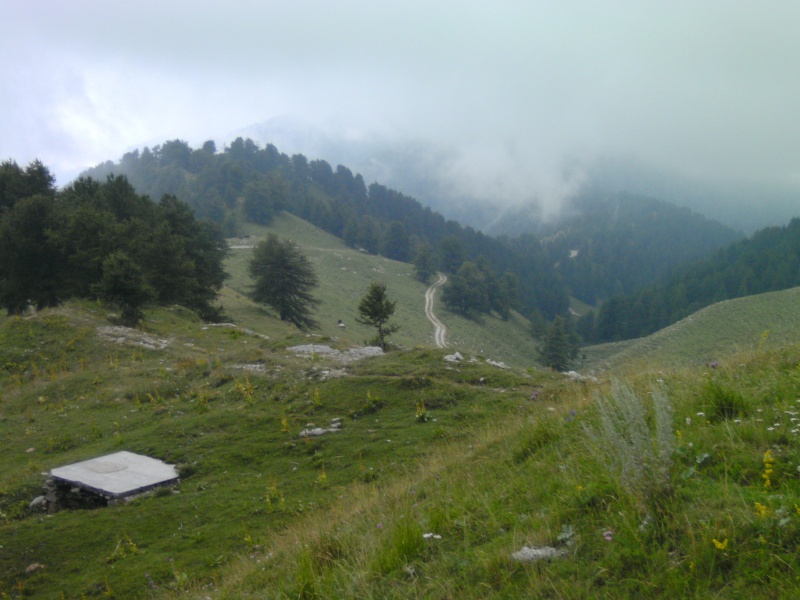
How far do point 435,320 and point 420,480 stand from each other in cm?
8213

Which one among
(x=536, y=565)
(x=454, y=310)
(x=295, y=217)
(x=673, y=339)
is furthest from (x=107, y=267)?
(x=295, y=217)

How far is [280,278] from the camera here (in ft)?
162

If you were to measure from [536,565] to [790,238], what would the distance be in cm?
16153

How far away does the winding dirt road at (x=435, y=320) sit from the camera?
244ft

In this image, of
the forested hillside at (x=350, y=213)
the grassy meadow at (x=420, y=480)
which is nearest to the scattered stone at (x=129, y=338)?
the grassy meadow at (x=420, y=480)

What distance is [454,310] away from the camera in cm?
10150

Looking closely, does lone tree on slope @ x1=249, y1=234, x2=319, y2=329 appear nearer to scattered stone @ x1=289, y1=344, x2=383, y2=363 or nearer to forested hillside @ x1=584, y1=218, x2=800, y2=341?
scattered stone @ x1=289, y1=344, x2=383, y2=363

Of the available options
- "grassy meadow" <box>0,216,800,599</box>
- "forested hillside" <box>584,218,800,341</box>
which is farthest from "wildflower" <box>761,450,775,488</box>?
"forested hillside" <box>584,218,800,341</box>

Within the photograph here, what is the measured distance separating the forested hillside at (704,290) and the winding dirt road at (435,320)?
145 ft

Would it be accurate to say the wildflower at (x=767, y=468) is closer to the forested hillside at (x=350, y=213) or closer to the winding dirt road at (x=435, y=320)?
the winding dirt road at (x=435, y=320)

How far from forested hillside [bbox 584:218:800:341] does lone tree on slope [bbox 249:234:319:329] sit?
96.2 m

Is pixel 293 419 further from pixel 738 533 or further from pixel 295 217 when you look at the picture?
pixel 295 217

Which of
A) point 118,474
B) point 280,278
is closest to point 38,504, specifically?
point 118,474

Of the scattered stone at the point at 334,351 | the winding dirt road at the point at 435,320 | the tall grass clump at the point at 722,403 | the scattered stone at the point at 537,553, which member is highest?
the tall grass clump at the point at 722,403
